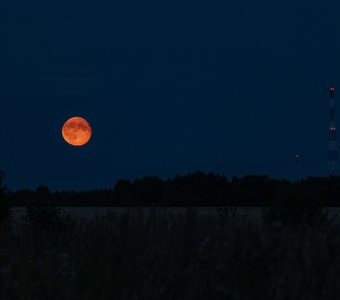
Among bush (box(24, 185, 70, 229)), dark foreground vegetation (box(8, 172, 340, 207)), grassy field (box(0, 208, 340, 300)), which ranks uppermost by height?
dark foreground vegetation (box(8, 172, 340, 207))

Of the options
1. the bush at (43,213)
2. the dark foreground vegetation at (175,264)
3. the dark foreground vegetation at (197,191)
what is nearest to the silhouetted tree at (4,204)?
the bush at (43,213)

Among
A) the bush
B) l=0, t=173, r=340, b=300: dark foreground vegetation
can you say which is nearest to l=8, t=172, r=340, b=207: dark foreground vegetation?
the bush

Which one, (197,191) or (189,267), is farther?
(197,191)

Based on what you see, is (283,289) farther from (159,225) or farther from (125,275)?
(159,225)

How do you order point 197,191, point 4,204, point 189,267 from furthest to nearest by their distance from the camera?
point 197,191 → point 4,204 → point 189,267

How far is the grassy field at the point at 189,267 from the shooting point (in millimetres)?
4812

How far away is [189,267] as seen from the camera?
6.39 metres

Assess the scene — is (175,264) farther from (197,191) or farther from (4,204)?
(197,191)

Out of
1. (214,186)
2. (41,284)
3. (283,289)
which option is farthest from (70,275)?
(214,186)

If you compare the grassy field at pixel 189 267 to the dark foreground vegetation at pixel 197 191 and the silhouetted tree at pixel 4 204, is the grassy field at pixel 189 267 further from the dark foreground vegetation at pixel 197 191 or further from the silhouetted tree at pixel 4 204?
the dark foreground vegetation at pixel 197 191

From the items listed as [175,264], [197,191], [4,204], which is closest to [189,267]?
[175,264]

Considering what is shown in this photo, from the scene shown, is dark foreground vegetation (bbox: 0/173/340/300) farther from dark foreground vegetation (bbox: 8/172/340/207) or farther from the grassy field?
dark foreground vegetation (bbox: 8/172/340/207)

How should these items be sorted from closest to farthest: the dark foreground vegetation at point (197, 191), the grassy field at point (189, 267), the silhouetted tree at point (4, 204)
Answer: the grassy field at point (189, 267) → the silhouetted tree at point (4, 204) → the dark foreground vegetation at point (197, 191)

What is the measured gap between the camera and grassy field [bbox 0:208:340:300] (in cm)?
481
